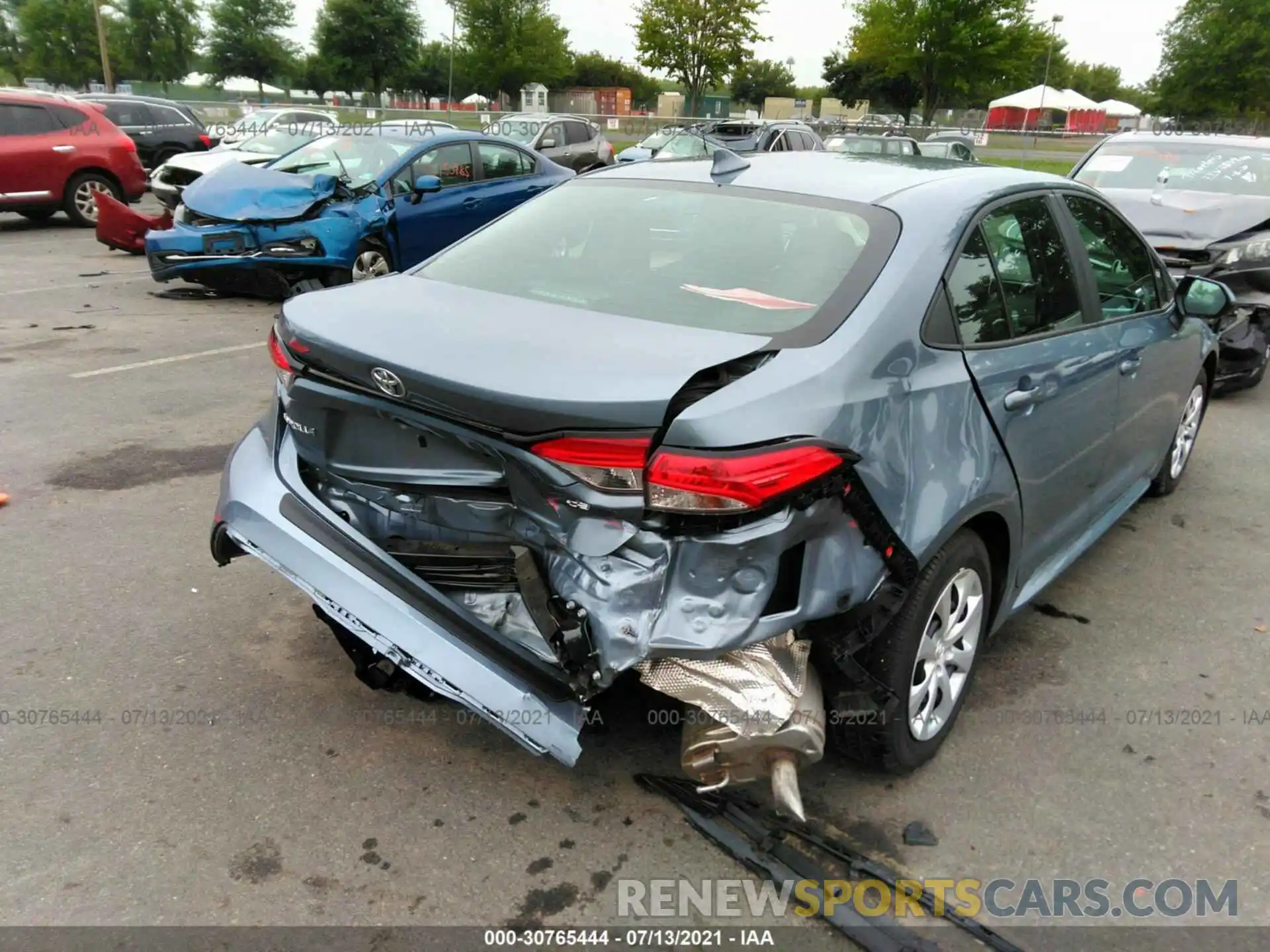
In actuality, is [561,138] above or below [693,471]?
above

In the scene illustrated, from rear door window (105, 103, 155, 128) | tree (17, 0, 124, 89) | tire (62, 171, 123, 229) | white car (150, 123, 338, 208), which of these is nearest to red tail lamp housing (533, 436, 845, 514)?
white car (150, 123, 338, 208)

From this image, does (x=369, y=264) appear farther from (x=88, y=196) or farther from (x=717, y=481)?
(x=717, y=481)

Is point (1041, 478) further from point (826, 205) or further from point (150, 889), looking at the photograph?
point (150, 889)

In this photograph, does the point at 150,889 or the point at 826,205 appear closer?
the point at 150,889

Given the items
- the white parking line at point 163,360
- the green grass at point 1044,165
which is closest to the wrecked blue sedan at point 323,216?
the white parking line at point 163,360

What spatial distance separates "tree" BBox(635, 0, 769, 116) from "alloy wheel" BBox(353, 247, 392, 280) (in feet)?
131

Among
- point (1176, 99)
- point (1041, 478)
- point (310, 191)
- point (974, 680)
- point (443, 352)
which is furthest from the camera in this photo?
point (1176, 99)

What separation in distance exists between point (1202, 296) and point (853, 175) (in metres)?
2.05

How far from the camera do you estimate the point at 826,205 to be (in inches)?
121

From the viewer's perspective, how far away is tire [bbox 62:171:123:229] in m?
13.9

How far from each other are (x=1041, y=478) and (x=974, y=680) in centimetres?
80

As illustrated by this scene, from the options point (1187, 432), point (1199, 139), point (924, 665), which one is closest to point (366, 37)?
point (1199, 139)

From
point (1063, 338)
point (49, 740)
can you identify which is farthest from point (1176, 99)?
point (49, 740)

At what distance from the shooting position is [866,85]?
2514 inches
